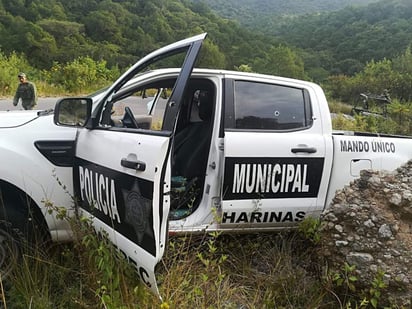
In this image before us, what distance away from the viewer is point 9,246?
9.38ft

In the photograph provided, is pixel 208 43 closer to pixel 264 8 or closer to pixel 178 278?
pixel 178 278

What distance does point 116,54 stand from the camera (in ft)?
170

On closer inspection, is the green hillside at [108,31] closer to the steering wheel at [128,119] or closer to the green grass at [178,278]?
the steering wheel at [128,119]

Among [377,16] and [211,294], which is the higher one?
[377,16]

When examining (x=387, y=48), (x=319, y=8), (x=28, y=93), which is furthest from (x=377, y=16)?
(x=28, y=93)

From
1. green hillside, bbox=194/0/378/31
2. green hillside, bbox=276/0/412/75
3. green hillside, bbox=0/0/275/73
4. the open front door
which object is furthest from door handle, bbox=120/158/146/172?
green hillside, bbox=194/0/378/31

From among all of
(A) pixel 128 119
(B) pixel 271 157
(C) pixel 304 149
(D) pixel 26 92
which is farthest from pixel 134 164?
A: (D) pixel 26 92

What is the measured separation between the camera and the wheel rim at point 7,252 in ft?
9.25

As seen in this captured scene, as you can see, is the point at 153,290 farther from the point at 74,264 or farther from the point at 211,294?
the point at 74,264

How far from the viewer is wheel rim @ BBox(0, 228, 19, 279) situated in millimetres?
2820

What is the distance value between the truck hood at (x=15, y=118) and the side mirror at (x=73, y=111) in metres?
0.28

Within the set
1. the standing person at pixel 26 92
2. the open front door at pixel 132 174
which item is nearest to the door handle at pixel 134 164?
the open front door at pixel 132 174

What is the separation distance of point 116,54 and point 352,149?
51.3 metres

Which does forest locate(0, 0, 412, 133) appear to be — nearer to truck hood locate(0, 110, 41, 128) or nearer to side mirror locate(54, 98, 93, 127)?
side mirror locate(54, 98, 93, 127)
